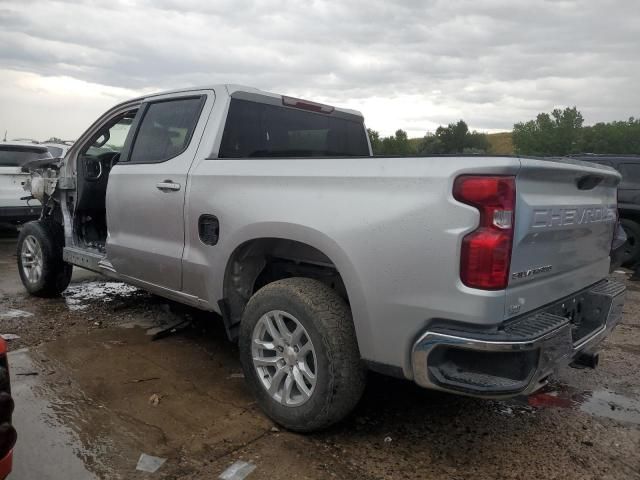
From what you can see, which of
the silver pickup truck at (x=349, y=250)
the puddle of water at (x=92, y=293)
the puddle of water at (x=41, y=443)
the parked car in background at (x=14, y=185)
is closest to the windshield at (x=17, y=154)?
the parked car in background at (x=14, y=185)

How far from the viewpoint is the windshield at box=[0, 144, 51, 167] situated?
8992 mm

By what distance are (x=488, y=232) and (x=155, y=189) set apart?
2.52 m

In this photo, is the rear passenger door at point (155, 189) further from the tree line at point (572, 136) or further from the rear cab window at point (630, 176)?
the tree line at point (572, 136)

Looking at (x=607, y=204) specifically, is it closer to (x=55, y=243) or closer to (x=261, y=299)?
(x=261, y=299)

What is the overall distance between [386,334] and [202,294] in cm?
152

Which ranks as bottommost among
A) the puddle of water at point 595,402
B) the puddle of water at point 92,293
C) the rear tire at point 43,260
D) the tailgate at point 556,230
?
the puddle of water at point 92,293

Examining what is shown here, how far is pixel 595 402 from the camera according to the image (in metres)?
3.68

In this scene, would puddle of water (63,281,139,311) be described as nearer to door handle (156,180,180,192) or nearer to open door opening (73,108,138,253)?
open door opening (73,108,138,253)

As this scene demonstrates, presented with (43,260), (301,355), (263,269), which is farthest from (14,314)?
(301,355)

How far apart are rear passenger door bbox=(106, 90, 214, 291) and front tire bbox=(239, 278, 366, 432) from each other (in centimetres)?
96

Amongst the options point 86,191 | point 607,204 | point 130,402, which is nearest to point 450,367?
point 607,204

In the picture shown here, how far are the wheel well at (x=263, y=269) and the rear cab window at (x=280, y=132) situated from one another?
2.43ft

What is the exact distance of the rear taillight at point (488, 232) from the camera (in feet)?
7.65

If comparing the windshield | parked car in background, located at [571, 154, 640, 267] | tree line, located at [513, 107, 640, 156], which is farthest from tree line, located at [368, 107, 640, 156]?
the windshield
